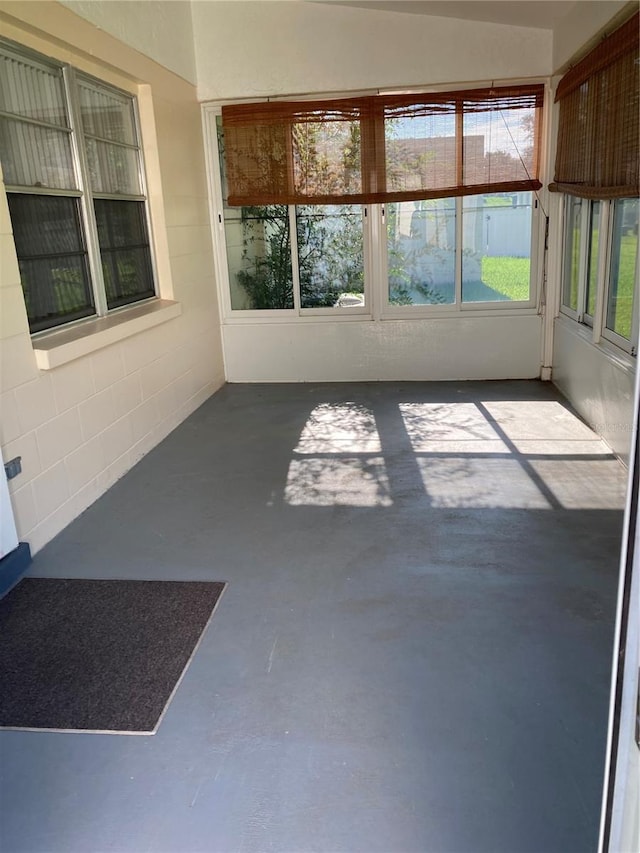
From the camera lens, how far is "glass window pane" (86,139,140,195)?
3.95 metres

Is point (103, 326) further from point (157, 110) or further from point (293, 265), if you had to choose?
point (293, 265)

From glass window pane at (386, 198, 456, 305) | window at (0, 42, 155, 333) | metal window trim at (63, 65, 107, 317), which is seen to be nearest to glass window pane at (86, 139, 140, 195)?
window at (0, 42, 155, 333)

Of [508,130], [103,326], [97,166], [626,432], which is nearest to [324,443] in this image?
[103,326]

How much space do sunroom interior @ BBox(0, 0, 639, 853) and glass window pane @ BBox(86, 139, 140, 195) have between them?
2cm

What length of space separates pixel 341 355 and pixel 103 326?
8.83 feet

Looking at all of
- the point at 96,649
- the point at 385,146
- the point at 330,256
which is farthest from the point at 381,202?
the point at 96,649

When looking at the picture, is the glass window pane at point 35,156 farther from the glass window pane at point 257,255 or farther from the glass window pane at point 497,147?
the glass window pane at point 497,147

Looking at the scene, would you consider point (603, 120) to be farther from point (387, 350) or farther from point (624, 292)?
point (387, 350)

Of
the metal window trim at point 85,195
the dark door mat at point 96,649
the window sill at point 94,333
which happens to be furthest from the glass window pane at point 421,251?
the dark door mat at point 96,649

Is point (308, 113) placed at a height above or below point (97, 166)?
above

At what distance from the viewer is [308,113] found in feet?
17.7

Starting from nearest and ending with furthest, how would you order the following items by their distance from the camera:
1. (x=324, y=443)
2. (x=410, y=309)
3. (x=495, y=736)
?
(x=495, y=736) → (x=324, y=443) → (x=410, y=309)

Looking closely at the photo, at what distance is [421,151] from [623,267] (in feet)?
7.21

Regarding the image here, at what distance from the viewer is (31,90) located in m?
3.31
